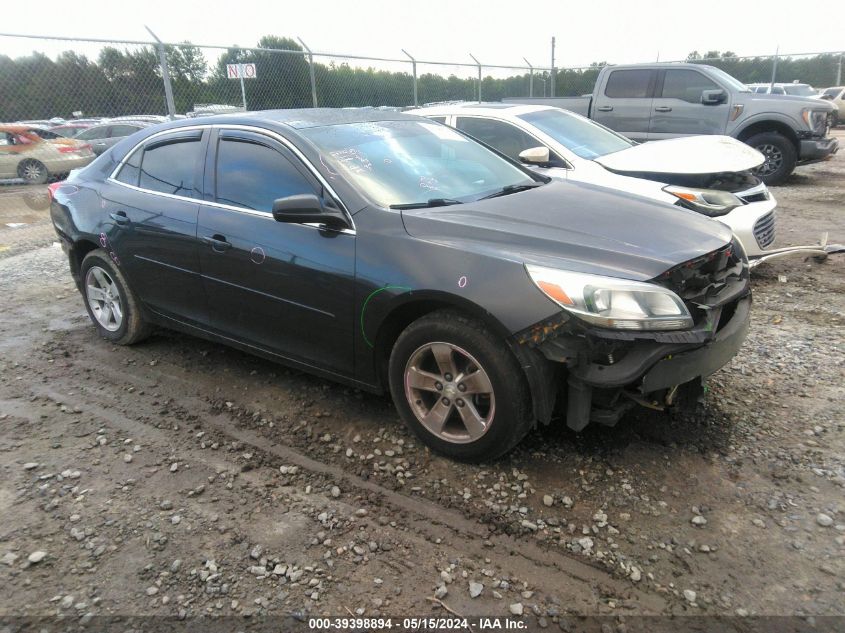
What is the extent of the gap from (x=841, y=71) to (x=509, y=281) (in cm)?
2908

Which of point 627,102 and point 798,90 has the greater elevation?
point 798,90

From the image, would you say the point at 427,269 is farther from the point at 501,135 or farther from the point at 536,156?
the point at 501,135

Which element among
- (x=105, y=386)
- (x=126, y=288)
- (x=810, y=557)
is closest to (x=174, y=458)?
(x=105, y=386)

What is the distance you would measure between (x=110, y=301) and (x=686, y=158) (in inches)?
212

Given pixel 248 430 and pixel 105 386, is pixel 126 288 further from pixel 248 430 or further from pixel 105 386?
pixel 248 430

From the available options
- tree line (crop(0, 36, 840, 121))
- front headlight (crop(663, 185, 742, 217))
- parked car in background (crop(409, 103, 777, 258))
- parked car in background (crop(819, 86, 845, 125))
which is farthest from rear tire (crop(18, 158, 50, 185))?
parked car in background (crop(819, 86, 845, 125))

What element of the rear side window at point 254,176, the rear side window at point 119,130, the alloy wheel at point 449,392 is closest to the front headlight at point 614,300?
the alloy wheel at point 449,392

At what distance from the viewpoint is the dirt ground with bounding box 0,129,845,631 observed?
7.54 feet

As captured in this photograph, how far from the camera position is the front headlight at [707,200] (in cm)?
500

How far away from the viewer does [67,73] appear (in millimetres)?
9984

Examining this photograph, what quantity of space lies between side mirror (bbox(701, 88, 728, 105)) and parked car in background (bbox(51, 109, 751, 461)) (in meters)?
7.70

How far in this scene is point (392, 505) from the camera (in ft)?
9.21

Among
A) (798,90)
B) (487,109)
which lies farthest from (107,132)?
(798,90)

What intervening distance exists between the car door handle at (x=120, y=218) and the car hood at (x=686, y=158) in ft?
13.9
